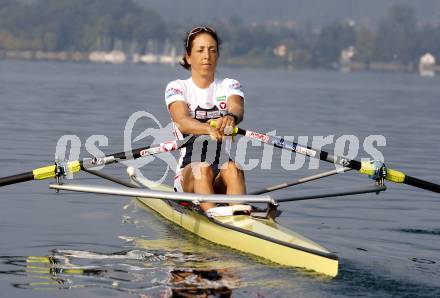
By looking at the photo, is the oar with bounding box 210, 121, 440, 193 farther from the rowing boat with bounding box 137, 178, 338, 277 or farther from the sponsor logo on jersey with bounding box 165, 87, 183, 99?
the sponsor logo on jersey with bounding box 165, 87, 183, 99

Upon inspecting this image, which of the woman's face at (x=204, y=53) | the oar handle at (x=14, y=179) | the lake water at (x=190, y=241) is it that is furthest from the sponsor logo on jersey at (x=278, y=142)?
the oar handle at (x=14, y=179)

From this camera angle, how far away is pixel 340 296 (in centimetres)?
1224

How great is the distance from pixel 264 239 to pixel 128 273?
1.90 m

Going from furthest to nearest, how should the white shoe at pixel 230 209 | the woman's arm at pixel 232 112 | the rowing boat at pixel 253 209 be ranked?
the white shoe at pixel 230 209
the woman's arm at pixel 232 112
the rowing boat at pixel 253 209

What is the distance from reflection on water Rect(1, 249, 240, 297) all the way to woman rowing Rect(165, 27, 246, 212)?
49.2 inches

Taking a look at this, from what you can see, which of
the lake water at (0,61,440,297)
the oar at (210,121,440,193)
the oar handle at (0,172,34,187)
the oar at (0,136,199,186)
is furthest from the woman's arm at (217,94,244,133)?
the oar handle at (0,172,34,187)

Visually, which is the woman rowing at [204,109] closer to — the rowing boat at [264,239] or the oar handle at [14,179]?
the rowing boat at [264,239]

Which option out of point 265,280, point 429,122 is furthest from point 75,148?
point 429,122

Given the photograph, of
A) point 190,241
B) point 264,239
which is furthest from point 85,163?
point 264,239

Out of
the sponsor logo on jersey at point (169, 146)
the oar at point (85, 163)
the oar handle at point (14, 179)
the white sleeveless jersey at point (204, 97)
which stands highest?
the white sleeveless jersey at point (204, 97)

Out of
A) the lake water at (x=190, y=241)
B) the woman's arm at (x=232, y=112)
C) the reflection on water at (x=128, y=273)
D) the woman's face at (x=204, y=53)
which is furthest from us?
the woman's face at (x=204, y=53)

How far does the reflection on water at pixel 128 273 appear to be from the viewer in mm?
12695

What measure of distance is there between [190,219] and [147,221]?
1799 millimetres

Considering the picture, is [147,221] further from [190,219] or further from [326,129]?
[326,129]
